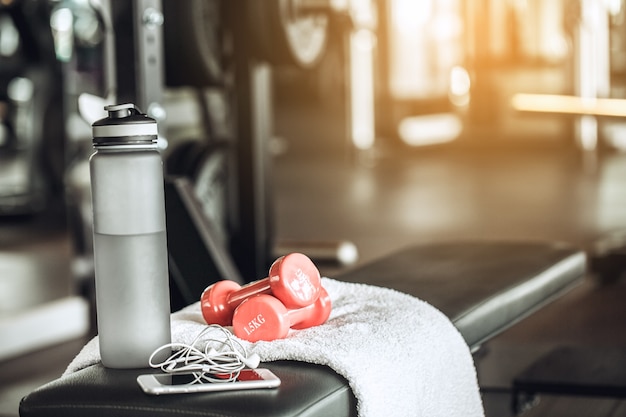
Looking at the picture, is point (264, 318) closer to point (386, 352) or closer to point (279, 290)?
point (279, 290)

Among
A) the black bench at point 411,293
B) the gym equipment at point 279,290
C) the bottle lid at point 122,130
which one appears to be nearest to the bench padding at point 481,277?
the black bench at point 411,293

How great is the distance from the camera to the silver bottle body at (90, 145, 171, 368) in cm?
113

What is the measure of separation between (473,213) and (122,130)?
12.0 ft

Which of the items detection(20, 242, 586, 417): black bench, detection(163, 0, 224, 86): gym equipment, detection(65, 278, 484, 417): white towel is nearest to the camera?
detection(20, 242, 586, 417): black bench

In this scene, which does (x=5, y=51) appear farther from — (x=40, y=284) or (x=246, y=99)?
(x=246, y=99)

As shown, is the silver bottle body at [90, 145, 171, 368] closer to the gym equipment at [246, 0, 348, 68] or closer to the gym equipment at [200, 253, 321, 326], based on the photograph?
the gym equipment at [200, 253, 321, 326]

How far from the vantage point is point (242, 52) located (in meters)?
2.93

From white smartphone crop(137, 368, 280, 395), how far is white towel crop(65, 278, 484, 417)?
8cm

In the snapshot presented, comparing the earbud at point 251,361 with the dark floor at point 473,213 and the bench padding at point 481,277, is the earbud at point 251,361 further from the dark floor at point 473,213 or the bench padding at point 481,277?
the dark floor at point 473,213

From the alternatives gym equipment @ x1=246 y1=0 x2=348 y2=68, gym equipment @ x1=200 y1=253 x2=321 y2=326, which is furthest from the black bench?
gym equipment @ x1=246 y1=0 x2=348 y2=68

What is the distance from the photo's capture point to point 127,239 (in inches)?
44.6

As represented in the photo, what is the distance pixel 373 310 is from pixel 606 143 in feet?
19.5

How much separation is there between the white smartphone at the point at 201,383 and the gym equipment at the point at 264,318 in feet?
0.39

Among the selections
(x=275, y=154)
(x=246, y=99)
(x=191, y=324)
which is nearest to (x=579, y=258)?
(x=191, y=324)
